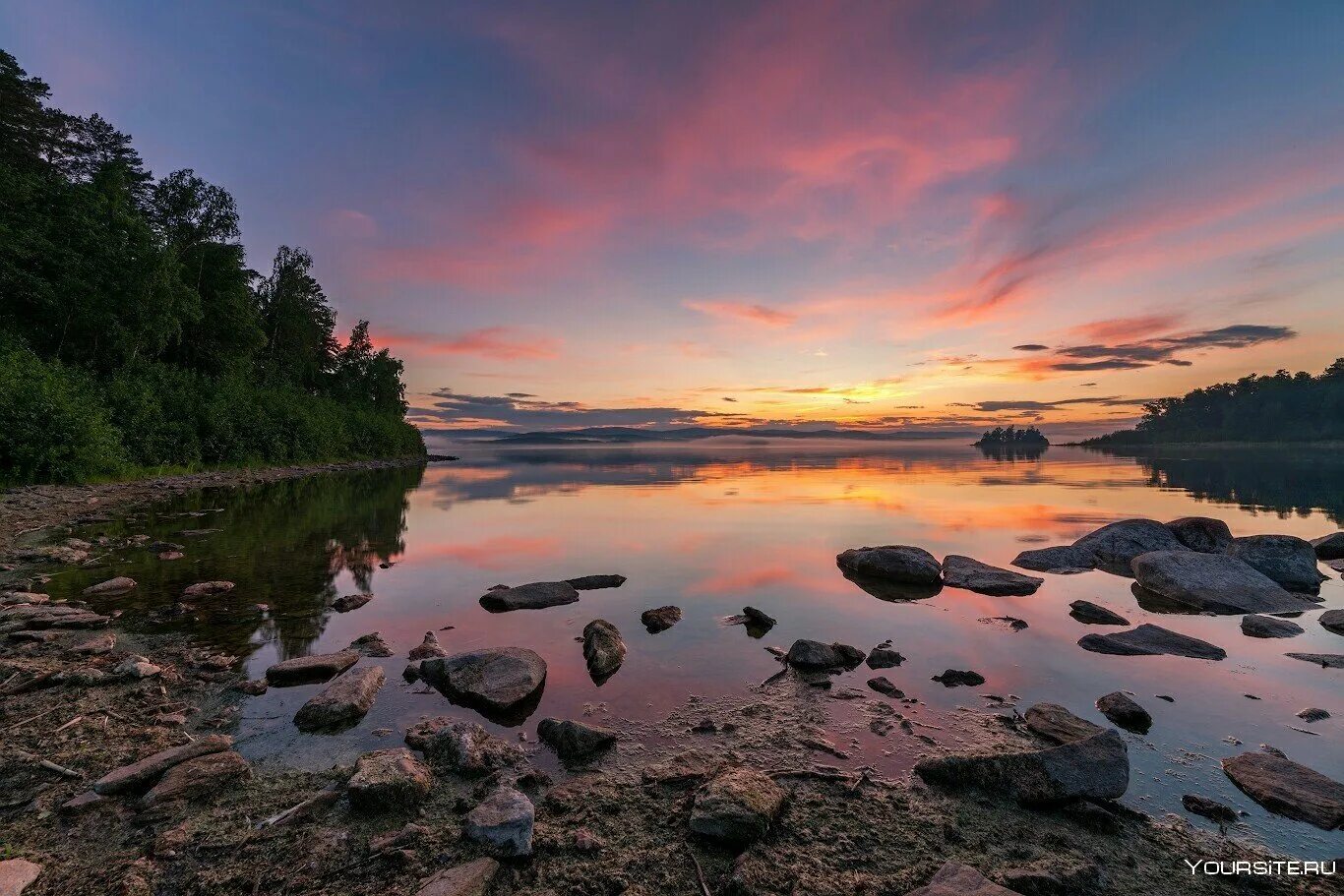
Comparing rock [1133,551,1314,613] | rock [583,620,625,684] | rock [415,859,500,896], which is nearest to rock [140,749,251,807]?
rock [415,859,500,896]

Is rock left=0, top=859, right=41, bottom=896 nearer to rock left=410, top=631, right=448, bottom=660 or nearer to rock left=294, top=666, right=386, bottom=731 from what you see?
rock left=294, top=666, right=386, bottom=731

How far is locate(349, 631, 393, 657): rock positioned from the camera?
30.6ft

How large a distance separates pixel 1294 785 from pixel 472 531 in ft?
78.1

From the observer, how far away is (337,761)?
19.7ft

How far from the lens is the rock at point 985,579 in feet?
44.6

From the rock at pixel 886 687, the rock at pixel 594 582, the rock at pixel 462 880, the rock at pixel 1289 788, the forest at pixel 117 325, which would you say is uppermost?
the forest at pixel 117 325

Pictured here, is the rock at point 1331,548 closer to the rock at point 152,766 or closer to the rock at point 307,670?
the rock at point 307,670

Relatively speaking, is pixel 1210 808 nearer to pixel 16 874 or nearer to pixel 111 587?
pixel 16 874

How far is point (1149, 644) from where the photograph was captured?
9.77 meters

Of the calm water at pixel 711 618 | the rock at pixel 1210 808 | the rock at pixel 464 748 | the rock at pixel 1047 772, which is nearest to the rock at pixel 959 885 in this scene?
the rock at pixel 1047 772

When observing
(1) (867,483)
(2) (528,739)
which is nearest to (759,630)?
(2) (528,739)

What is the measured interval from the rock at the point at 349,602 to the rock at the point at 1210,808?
1393 centimetres

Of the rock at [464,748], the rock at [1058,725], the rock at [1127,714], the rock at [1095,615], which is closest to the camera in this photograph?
the rock at [464,748]

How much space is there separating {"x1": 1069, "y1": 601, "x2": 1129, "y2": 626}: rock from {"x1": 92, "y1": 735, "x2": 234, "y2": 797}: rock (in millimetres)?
15024
